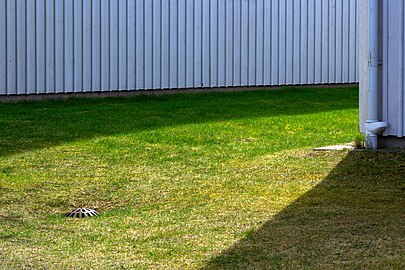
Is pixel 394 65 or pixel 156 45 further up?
pixel 156 45

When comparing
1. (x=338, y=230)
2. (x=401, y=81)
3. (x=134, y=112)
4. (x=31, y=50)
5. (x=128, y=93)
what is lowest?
(x=338, y=230)

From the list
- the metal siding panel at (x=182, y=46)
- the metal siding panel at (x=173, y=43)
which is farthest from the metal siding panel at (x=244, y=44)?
the metal siding panel at (x=173, y=43)

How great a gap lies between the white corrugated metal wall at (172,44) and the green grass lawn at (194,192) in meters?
2.14

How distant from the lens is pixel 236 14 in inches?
722

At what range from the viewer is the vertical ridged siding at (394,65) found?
942 centimetres

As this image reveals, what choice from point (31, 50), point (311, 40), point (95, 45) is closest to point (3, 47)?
point (31, 50)

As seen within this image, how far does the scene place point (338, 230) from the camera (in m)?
6.96

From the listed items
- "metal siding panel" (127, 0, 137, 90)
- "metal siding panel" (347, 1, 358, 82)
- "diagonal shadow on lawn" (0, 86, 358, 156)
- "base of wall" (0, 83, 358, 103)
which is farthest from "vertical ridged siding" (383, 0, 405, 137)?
"metal siding panel" (347, 1, 358, 82)

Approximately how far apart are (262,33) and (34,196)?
11.0 meters

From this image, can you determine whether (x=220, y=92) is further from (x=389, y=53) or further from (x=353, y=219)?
(x=353, y=219)

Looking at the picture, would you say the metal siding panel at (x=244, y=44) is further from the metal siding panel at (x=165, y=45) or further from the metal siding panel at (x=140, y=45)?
the metal siding panel at (x=140, y=45)

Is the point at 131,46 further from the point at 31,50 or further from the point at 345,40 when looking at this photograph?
the point at 345,40

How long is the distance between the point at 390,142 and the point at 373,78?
71 centimetres

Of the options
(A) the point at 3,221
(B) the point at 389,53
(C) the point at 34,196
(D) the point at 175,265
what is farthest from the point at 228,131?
(D) the point at 175,265
